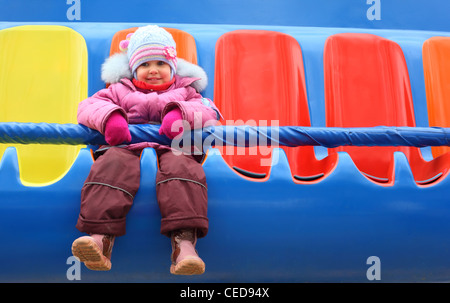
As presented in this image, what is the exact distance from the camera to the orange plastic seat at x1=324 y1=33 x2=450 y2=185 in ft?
4.50

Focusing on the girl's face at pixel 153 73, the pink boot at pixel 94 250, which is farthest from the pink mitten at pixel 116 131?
the girl's face at pixel 153 73

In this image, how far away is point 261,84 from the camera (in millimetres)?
1465

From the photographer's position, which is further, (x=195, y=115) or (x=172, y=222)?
(x=195, y=115)

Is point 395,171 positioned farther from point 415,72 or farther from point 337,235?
point 415,72

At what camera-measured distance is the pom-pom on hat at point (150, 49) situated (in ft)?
4.14

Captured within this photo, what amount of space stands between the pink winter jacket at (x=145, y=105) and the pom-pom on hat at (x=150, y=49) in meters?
0.05

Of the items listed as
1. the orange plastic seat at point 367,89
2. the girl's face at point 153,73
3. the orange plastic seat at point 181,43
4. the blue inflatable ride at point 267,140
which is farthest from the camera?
the orange plastic seat at point 181,43

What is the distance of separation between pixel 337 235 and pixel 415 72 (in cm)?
84

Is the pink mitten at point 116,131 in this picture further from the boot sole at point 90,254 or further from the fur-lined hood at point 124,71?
the fur-lined hood at point 124,71

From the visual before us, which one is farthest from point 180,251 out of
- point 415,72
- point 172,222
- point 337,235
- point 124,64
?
point 415,72

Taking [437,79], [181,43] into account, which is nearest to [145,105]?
[181,43]

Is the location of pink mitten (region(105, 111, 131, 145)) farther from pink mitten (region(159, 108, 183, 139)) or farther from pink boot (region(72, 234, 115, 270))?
pink boot (region(72, 234, 115, 270))

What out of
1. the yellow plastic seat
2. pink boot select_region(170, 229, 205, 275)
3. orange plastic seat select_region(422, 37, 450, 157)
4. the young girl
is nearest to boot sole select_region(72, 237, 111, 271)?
the young girl

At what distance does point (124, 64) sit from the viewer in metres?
1.30
